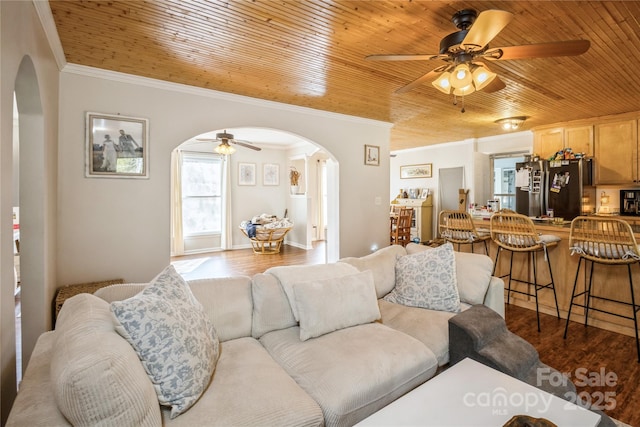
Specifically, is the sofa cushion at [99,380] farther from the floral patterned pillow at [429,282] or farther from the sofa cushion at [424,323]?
the floral patterned pillow at [429,282]

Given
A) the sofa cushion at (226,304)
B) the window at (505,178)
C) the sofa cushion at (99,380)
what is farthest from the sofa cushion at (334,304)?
the window at (505,178)

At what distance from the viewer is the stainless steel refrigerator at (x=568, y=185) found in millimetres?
4582

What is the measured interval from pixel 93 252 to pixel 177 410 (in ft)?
7.95

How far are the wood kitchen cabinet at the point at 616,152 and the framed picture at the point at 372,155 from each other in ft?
10.7

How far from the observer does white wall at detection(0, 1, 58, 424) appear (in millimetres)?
1384

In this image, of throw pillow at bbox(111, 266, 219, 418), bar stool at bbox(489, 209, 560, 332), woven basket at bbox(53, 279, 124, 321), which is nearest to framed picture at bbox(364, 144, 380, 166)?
bar stool at bbox(489, 209, 560, 332)

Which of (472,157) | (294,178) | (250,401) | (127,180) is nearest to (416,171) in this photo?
(472,157)

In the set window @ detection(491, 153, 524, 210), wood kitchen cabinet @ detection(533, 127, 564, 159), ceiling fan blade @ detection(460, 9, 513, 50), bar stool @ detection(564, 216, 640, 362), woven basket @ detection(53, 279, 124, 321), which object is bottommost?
woven basket @ detection(53, 279, 124, 321)

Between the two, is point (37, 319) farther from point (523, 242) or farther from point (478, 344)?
point (523, 242)

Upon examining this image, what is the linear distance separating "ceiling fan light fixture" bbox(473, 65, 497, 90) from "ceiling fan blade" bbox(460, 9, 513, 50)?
0.95 ft

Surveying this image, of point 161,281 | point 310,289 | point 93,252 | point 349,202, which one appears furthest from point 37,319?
point 349,202

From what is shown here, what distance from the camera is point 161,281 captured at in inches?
60.5

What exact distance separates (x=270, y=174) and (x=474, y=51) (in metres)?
6.32

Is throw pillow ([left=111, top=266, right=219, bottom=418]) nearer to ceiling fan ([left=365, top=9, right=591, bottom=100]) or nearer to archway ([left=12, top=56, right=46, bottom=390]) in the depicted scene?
archway ([left=12, top=56, right=46, bottom=390])
